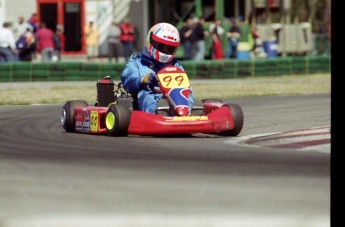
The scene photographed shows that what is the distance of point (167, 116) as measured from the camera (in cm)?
1206

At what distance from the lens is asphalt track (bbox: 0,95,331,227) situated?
23.0ft

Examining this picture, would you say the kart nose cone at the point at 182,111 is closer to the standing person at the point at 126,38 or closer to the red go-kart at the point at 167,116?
the red go-kart at the point at 167,116

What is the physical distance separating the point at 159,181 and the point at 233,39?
24.1m

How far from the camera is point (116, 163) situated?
9547mm

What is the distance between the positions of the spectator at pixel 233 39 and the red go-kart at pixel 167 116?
65.7 ft

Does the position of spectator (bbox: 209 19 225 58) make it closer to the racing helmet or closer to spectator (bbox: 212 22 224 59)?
spectator (bbox: 212 22 224 59)

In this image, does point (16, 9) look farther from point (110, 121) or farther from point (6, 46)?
point (110, 121)

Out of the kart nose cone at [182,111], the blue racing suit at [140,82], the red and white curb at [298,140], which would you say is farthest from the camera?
the blue racing suit at [140,82]

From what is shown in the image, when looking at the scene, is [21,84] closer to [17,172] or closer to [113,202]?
[17,172]

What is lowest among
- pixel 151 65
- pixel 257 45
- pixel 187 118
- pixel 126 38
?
pixel 257 45

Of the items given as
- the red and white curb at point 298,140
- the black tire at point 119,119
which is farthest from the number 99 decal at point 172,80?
the red and white curb at point 298,140

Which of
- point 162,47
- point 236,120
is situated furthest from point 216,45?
point 236,120

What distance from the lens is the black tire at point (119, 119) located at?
11602mm

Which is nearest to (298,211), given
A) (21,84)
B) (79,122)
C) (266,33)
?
(79,122)
